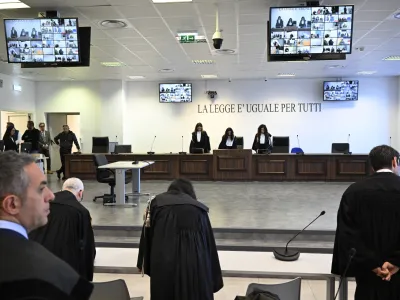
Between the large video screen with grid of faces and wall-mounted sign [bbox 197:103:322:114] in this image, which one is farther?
wall-mounted sign [bbox 197:103:322:114]

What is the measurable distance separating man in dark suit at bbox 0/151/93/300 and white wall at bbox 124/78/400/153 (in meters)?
12.0

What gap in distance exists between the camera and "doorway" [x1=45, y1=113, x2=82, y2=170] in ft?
43.2

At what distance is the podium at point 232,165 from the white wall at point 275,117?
356 cm

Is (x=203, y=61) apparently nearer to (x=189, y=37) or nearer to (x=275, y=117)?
(x=189, y=37)

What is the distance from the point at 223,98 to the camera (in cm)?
1296

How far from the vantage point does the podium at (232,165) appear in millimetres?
9508

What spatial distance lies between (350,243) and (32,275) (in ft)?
6.29

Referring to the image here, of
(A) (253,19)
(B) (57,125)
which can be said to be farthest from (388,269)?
(B) (57,125)

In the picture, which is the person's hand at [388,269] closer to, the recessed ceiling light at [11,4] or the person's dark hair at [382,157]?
the person's dark hair at [382,157]

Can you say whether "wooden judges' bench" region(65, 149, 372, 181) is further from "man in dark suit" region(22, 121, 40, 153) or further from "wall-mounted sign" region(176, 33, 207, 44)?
"wall-mounted sign" region(176, 33, 207, 44)

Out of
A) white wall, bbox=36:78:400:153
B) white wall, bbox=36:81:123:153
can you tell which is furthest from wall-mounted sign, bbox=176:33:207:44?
white wall, bbox=36:81:123:153

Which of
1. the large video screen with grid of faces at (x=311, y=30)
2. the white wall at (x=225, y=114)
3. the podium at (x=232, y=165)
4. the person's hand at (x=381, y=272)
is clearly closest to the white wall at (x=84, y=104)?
the white wall at (x=225, y=114)

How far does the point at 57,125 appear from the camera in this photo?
1359 cm

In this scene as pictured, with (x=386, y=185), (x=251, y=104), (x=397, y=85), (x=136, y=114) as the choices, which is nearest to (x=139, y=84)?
(x=136, y=114)
